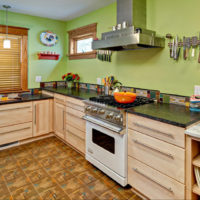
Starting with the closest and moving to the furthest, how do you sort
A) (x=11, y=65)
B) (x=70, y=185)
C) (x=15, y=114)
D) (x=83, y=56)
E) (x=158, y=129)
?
1. (x=158, y=129)
2. (x=70, y=185)
3. (x=15, y=114)
4. (x=11, y=65)
5. (x=83, y=56)

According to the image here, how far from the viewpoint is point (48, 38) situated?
373 centimetres

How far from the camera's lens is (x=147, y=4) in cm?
234

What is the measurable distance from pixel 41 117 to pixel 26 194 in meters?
1.54

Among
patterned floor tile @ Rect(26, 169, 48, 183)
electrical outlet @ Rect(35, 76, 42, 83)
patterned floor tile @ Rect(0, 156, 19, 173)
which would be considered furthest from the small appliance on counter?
electrical outlet @ Rect(35, 76, 42, 83)

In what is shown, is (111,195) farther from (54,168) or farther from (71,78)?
(71,78)

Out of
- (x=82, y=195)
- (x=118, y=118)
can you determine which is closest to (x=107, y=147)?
(x=118, y=118)

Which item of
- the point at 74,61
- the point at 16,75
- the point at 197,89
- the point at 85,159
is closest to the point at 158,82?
the point at 197,89

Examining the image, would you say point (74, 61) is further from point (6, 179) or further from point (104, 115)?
point (6, 179)

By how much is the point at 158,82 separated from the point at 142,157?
40.4 inches

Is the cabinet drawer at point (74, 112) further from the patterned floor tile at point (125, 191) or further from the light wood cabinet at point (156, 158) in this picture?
the patterned floor tile at point (125, 191)

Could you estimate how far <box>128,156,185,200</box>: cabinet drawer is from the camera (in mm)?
1488

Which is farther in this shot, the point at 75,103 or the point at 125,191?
the point at 75,103

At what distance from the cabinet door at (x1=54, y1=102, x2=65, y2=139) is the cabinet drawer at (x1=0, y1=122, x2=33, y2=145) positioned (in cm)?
45

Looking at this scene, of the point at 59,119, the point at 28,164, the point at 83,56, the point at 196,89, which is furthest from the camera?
the point at 83,56
